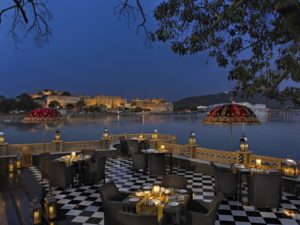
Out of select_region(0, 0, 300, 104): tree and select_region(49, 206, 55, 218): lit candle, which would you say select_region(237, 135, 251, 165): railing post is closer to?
select_region(0, 0, 300, 104): tree

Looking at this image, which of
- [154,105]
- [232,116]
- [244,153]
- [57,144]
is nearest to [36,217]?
[232,116]

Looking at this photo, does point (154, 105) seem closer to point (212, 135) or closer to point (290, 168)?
point (212, 135)

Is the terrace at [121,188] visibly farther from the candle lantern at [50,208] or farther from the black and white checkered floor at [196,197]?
the candle lantern at [50,208]

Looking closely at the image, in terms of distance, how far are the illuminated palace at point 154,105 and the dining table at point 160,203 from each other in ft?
431

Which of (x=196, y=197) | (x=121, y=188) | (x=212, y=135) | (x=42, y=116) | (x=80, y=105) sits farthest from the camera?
(x=80, y=105)

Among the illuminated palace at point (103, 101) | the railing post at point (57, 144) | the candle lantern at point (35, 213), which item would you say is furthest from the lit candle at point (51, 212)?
the illuminated palace at point (103, 101)

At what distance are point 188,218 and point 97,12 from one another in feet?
13.1

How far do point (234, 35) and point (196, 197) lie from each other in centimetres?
369

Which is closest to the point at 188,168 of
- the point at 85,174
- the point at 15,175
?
the point at 85,174

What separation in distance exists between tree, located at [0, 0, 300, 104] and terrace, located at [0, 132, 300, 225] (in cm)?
232

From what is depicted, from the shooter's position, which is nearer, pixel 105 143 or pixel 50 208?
pixel 50 208

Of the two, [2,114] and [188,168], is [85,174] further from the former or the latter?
[2,114]

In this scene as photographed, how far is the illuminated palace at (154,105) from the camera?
138 meters

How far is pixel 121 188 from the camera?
7062mm
